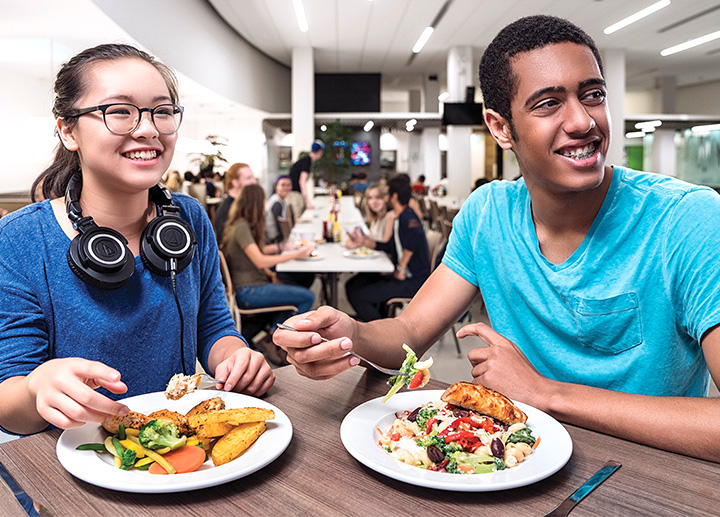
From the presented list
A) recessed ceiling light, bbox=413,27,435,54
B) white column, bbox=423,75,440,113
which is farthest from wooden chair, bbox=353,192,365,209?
white column, bbox=423,75,440,113

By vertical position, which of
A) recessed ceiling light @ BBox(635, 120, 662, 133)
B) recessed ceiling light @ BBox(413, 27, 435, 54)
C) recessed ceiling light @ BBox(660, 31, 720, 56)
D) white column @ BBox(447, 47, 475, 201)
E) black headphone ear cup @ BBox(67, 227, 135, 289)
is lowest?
black headphone ear cup @ BBox(67, 227, 135, 289)

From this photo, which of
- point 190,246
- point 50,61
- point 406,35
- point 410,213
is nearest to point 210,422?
point 190,246

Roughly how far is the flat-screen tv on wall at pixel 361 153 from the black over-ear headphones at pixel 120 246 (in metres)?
17.8

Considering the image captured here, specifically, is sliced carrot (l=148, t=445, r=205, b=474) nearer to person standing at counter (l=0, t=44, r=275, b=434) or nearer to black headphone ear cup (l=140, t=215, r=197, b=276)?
person standing at counter (l=0, t=44, r=275, b=434)

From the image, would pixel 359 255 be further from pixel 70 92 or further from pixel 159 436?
pixel 159 436

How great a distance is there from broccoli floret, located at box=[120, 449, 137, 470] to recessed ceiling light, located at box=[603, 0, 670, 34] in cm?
1080

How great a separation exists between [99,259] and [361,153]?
18186 millimetres

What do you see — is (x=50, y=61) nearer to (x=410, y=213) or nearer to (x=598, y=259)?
(x=410, y=213)

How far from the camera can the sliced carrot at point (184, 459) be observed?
2.42ft

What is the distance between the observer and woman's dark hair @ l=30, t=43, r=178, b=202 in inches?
45.8

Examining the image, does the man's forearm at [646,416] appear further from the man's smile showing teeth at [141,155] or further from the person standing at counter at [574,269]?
the man's smile showing teeth at [141,155]

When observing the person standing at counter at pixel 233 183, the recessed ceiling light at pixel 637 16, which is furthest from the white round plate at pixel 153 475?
the recessed ceiling light at pixel 637 16

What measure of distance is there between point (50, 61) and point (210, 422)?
706cm

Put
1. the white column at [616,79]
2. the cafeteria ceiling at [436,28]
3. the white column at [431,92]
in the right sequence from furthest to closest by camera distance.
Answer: the white column at [431,92] < the white column at [616,79] < the cafeteria ceiling at [436,28]
